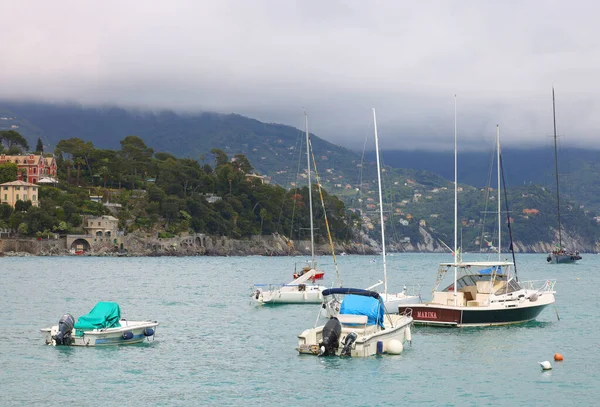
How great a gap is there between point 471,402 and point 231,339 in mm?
16970

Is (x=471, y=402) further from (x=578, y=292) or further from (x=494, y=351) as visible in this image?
(x=578, y=292)

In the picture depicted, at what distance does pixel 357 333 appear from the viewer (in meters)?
33.6

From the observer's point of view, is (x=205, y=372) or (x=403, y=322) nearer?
(x=205, y=372)

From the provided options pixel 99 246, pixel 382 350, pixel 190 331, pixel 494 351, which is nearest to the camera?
pixel 382 350

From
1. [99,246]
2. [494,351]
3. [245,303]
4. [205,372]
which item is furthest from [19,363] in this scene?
[99,246]

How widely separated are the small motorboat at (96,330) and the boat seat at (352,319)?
9549 mm

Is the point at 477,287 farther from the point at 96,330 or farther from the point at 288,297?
the point at 96,330

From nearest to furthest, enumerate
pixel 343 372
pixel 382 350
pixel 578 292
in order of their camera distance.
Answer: pixel 343 372 < pixel 382 350 < pixel 578 292

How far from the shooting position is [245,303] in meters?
63.3

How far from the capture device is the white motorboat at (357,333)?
32.5m

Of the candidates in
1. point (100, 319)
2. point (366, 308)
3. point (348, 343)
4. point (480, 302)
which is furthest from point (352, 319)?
point (480, 302)

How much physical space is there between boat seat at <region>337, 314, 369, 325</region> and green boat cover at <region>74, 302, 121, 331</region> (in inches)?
402

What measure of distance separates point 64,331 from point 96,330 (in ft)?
4.45

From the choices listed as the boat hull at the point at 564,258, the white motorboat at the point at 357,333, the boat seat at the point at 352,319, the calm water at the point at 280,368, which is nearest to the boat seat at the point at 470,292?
the calm water at the point at 280,368
